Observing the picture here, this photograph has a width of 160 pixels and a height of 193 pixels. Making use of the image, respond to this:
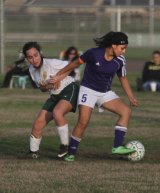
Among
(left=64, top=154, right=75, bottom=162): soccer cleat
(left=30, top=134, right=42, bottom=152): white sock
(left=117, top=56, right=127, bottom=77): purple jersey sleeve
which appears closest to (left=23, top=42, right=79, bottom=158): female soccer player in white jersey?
(left=30, top=134, right=42, bottom=152): white sock

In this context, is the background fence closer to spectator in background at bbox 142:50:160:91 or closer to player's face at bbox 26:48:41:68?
spectator in background at bbox 142:50:160:91

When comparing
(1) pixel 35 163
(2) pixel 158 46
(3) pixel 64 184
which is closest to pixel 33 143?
(1) pixel 35 163

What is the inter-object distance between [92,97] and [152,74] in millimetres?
12062

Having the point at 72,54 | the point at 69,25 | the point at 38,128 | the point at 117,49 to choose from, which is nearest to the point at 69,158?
the point at 38,128

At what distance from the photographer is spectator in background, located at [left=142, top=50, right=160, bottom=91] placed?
23.0 m

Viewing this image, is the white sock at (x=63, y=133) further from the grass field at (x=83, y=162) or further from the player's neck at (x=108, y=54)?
the player's neck at (x=108, y=54)

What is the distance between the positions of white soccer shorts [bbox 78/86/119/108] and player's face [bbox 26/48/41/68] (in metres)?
0.67

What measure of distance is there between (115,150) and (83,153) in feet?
3.05

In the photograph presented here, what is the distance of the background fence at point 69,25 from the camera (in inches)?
1291

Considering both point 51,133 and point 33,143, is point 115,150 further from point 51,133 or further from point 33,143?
point 51,133

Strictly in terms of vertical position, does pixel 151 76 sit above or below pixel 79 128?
below

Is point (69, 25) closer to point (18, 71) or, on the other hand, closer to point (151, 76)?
point (18, 71)

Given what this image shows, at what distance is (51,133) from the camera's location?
14.5m

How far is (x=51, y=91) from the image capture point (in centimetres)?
1148
